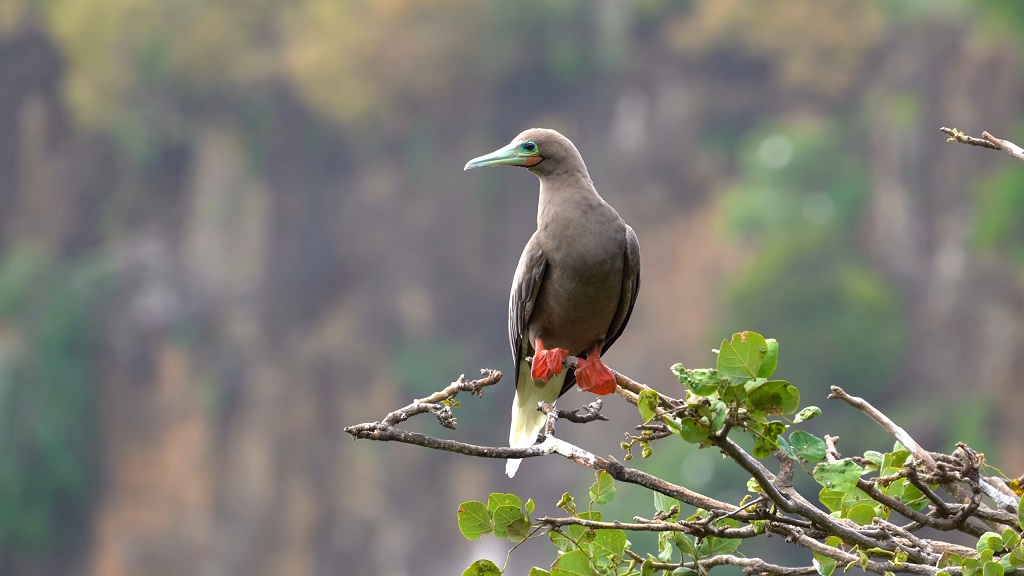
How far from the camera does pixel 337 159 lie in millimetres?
39344

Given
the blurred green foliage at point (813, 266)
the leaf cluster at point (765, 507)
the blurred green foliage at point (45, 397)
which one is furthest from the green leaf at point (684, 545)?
the blurred green foliage at point (45, 397)

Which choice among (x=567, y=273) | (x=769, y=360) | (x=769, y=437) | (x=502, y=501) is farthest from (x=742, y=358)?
(x=567, y=273)

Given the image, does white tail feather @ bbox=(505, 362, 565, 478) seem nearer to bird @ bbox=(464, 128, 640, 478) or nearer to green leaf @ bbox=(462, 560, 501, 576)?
bird @ bbox=(464, 128, 640, 478)

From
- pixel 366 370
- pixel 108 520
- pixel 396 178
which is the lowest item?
pixel 108 520

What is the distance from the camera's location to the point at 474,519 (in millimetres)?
3889

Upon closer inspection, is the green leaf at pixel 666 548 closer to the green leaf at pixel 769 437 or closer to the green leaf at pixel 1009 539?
the green leaf at pixel 769 437

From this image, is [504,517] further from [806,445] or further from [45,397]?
[45,397]

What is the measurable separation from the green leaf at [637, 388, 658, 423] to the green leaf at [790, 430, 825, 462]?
0.38 meters

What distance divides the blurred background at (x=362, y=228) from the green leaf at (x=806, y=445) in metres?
29.6

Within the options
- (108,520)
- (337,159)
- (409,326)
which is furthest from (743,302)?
(108,520)

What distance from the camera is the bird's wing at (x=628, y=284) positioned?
539cm

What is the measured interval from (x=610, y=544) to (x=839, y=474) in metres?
0.63

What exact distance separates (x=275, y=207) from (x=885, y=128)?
15.7 m

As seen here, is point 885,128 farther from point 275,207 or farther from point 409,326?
point 275,207
